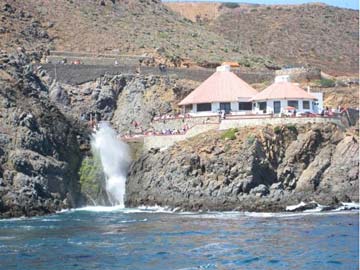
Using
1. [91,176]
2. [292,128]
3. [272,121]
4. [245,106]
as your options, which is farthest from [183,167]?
[245,106]

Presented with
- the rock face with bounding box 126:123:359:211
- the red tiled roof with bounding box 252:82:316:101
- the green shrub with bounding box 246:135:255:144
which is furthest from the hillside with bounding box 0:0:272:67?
the green shrub with bounding box 246:135:255:144

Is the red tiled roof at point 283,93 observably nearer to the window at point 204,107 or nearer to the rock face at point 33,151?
the window at point 204,107

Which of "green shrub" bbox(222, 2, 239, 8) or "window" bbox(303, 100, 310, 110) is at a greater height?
"green shrub" bbox(222, 2, 239, 8)

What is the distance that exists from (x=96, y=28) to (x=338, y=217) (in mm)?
56514

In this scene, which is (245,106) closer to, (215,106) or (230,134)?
(215,106)

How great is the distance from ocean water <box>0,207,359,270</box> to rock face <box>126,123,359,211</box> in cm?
396

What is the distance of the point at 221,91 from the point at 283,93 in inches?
231

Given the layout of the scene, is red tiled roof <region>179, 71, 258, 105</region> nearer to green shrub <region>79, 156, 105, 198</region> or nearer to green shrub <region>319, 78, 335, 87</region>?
green shrub <region>79, 156, 105, 198</region>

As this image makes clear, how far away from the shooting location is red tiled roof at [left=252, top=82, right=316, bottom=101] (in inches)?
3393

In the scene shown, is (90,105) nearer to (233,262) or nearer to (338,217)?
(338,217)

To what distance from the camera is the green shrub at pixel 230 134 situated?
8056 centimetres

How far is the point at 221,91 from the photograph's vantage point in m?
89.6

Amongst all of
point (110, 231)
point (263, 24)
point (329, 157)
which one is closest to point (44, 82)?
point (329, 157)

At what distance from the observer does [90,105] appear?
96.3m
